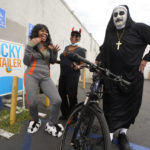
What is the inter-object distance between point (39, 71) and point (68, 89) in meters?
0.71

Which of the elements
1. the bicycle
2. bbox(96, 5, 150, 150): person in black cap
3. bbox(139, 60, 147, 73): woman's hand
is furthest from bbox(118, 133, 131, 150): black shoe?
bbox(139, 60, 147, 73): woman's hand

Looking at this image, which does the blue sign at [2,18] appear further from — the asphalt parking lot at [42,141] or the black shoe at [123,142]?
the black shoe at [123,142]

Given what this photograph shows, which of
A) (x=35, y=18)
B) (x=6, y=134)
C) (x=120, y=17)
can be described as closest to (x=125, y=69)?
(x=120, y=17)

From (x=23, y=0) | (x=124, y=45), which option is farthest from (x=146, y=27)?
(x=23, y=0)

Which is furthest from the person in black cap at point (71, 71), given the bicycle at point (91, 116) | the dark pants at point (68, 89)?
the bicycle at point (91, 116)

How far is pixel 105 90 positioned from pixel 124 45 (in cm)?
72

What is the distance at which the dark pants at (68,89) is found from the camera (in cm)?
254

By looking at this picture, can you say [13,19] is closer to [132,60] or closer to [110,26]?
[110,26]

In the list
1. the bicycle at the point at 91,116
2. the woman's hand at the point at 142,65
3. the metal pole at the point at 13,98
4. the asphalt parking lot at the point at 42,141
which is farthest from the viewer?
the metal pole at the point at 13,98

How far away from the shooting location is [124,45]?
1.87 m

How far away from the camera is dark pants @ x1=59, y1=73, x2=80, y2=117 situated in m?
2.54

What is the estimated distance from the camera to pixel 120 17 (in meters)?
1.86

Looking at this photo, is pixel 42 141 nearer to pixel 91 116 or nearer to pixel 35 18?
pixel 91 116

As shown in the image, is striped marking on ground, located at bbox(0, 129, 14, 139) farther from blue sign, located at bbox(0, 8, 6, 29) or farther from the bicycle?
blue sign, located at bbox(0, 8, 6, 29)
